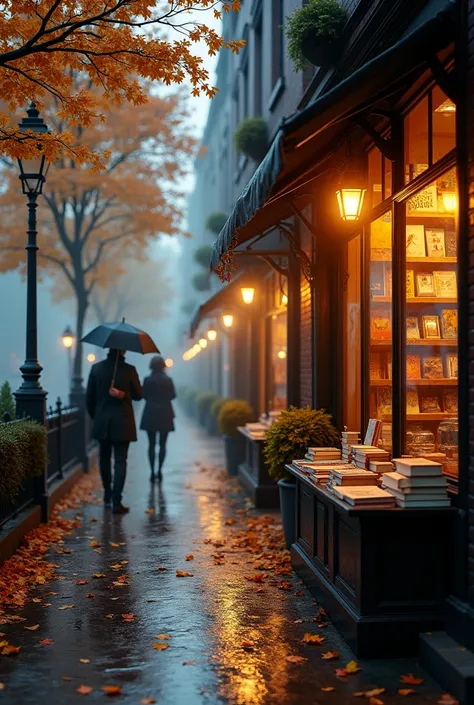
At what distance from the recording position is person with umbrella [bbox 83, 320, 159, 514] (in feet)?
38.8

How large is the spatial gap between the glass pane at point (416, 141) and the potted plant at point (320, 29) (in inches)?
88.9

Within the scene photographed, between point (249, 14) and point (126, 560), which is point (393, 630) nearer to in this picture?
point (126, 560)

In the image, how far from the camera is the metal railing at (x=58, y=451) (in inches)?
378

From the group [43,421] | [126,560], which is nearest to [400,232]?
[126,560]

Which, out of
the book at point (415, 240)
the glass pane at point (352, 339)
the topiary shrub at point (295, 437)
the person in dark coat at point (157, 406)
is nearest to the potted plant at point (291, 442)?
the topiary shrub at point (295, 437)

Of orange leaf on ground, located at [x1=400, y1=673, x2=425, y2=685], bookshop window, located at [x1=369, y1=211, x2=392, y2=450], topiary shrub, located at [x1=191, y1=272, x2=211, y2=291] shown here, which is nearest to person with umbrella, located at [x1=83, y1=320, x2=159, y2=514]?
bookshop window, located at [x1=369, y1=211, x2=392, y2=450]

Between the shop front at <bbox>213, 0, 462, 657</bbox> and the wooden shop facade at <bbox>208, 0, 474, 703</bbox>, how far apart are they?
15 mm

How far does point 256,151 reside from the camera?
592 inches

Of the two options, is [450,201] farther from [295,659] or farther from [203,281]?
[203,281]

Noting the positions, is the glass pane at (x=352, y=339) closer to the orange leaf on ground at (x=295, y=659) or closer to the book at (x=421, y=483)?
the book at (x=421, y=483)

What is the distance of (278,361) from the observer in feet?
47.6

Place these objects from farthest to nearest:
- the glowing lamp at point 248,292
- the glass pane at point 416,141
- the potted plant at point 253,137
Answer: the potted plant at point 253,137, the glowing lamp at point 248,292, the glass pane at point 416,141

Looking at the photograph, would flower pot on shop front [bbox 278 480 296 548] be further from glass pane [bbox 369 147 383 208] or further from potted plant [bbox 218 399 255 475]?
potted plant [bbox 218 399 255 475]

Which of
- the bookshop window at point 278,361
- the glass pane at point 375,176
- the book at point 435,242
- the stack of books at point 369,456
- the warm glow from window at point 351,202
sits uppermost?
the glass pane at point 375,176
